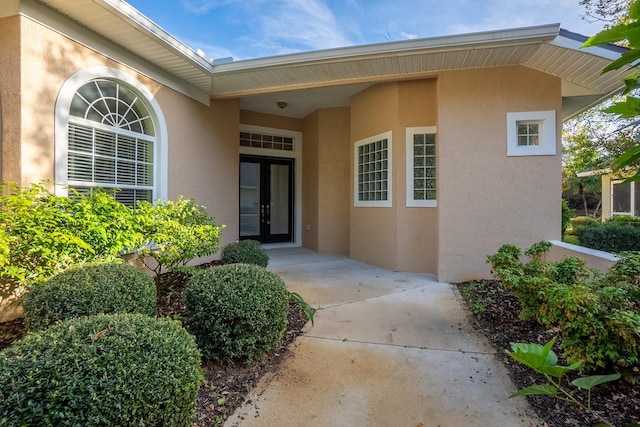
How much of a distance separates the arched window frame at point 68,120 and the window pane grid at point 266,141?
137 inches

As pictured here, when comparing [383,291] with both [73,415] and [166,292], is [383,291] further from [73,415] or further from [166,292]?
[73,415]

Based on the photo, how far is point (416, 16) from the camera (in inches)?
253

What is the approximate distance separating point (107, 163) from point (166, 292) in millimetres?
2020

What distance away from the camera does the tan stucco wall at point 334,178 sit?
8414mm

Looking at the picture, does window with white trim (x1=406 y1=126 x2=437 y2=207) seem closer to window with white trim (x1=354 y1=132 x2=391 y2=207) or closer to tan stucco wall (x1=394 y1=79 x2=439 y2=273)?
tan stucco wall (x1=394 y1=79 x2=439 y2=273)

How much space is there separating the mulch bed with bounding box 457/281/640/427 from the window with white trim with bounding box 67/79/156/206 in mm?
4625

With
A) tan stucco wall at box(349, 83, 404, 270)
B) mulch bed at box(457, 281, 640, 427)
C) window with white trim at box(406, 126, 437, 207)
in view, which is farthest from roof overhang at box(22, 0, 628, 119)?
mulch bed at box(457, 281, 640, 427)

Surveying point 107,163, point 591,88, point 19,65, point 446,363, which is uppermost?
point 591,88

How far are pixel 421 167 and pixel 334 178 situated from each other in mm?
2783

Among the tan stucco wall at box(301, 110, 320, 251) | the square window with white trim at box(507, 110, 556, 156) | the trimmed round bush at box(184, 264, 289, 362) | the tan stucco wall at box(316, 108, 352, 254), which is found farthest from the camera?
the tan stucco wall at box(301, 110, 320, 251)

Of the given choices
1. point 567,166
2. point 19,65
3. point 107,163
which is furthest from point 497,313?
point 567,166

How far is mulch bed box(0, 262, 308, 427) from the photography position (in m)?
2.19

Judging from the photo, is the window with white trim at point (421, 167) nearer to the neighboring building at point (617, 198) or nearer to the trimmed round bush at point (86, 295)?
Answer: the trimmed round bush at point (86, 295)

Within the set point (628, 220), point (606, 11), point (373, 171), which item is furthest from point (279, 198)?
point (628, 220)
